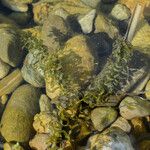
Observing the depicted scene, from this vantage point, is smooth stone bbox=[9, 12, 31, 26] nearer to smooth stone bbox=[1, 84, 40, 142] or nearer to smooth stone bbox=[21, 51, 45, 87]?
smooth stone bbox=[21, 51, 45, 87]

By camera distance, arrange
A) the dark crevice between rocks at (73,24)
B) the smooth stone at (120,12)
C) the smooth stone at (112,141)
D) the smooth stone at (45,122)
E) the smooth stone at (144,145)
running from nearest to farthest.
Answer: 1. the smooth stone at (112,141)
2. the smooth stone at (144,145)
3. the smooth stone at (45,122)
4. the dark crevice between rocks at (73,24)
5. the smooth stone at (120,12)

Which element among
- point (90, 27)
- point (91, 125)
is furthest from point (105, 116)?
point (90, 27)

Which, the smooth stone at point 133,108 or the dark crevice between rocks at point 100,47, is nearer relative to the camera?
the smooth stone at point 133,108

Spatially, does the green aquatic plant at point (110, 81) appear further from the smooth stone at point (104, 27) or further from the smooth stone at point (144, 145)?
the smooth stone at point (104, 27)

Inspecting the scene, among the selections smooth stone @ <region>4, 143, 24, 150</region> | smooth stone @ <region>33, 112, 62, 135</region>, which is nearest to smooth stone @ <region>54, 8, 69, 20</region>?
smooth stone @ <region>33, 112, 62, 135</region>

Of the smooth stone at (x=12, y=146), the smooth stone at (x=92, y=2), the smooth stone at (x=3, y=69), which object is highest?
the smooth stone at (x=92, y=2)

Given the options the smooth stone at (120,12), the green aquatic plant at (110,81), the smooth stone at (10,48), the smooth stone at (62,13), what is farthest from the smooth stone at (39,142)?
the smooth stone at (120,12)

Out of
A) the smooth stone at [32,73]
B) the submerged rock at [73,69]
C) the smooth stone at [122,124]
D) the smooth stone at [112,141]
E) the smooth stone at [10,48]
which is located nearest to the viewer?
the smooth stone at [112,141]
